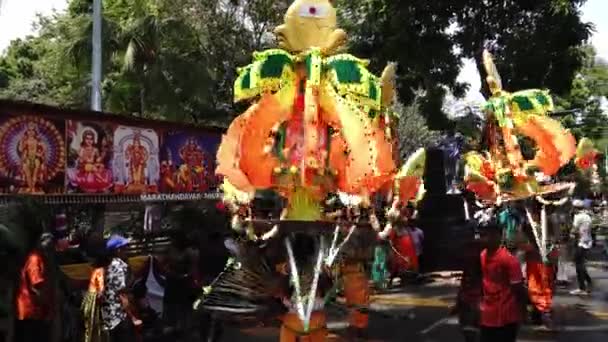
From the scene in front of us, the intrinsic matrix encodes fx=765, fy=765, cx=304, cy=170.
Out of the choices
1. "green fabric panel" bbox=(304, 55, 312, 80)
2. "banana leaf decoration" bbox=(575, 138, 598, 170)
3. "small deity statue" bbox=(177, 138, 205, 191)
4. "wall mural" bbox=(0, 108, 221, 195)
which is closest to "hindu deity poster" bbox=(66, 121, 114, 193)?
"wall mural" bbox=(0, 108, 221, 195)

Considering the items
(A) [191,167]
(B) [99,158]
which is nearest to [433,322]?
(A) [191,167]

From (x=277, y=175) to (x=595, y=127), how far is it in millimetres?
36159

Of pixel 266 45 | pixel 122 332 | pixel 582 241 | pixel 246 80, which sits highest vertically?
pixel 266 45

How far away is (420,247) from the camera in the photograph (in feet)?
46.4

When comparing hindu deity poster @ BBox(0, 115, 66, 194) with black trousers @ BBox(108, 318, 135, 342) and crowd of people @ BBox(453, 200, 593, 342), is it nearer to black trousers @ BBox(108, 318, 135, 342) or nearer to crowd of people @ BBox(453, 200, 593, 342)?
black trousers @ BBox(108, 318, 135, 342)

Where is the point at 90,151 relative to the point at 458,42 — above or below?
below

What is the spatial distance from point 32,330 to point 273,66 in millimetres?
2898

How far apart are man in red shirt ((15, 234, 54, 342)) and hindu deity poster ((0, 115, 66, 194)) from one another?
1.43 m

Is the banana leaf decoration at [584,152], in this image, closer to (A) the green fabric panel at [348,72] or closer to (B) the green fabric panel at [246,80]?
(A) the green fabric panel at [348,72]

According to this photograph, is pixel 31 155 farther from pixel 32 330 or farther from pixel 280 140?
pixel 280 140

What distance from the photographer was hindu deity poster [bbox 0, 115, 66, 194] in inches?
288

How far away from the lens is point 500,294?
18.9 feet

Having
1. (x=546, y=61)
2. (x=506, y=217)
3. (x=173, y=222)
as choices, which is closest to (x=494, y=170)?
(x=506, y=217)

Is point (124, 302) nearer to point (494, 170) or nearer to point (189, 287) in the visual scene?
point (189, 287)
